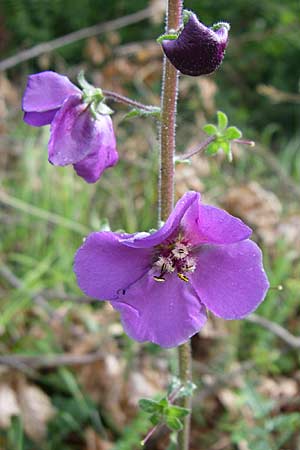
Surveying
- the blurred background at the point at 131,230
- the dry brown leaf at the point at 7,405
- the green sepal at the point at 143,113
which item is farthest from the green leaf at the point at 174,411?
the dry brown leaf at the point at 7,405

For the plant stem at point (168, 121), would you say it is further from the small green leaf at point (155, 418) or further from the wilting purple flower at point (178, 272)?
the small green leaf at point (155, 418)

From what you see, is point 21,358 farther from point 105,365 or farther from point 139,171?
point 139,171

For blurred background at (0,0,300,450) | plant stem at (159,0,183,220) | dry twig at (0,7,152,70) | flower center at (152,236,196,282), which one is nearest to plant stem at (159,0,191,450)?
plant stem at (159,0,183,220)

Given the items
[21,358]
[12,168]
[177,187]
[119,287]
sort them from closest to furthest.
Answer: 1. [119,287]
2. [21,358]
3. [177,187]
4. [12,168]

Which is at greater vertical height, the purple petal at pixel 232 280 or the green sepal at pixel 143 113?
the green sepal at pixel 143 113

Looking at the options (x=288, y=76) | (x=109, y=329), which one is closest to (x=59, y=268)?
(x=109, y=329)

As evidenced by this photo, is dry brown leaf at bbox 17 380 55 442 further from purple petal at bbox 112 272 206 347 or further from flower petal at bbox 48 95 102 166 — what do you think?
flower petal at bbox 48 95 102 166

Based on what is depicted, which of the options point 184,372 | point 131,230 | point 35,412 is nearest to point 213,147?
point 184,372

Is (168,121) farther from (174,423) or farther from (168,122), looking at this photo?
(174,423)
